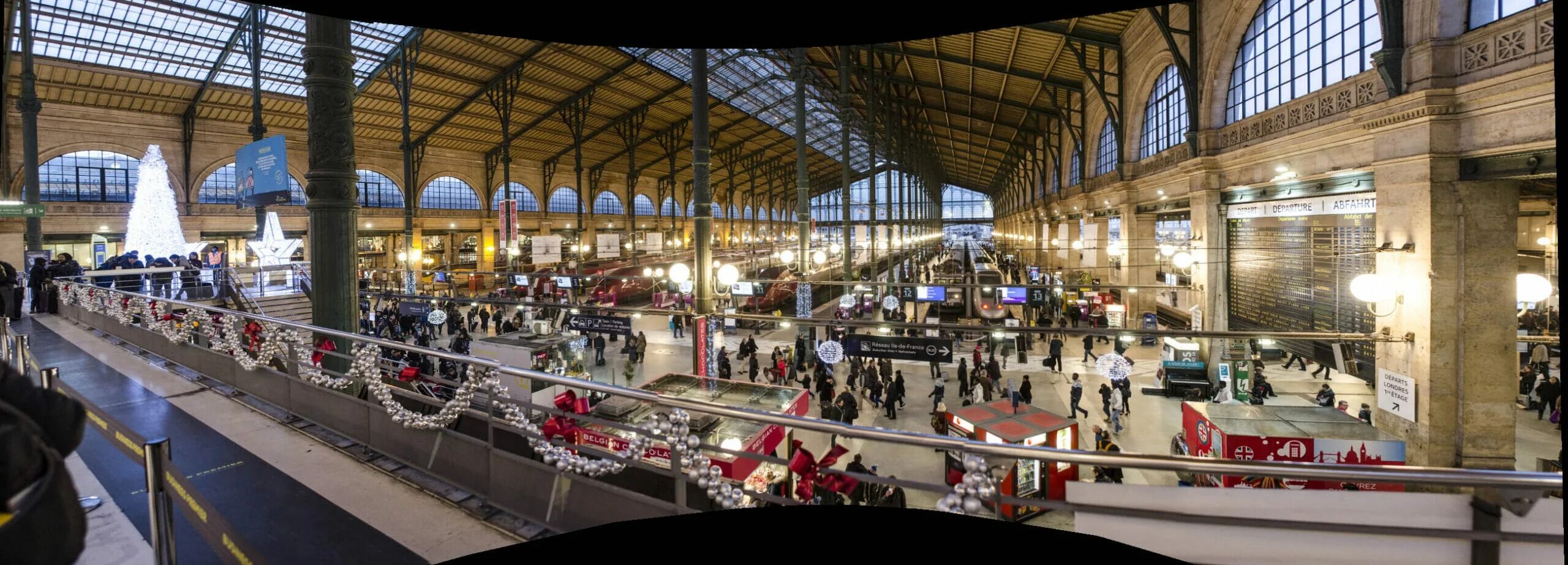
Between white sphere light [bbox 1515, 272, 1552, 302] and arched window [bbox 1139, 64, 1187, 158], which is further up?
arched window [bbox 1139, 64, 1187, 158]

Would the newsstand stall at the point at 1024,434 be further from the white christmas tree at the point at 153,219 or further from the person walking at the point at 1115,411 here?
the white christmas tree at the point at 153,219

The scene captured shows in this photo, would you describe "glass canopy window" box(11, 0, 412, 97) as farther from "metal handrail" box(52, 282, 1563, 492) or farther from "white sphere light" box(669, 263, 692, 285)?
"metal handrail" box(52, 282, 1563, 492)

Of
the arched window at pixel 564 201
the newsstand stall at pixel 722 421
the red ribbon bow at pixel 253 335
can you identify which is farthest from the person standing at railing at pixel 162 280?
the arched window at pixel 564 201

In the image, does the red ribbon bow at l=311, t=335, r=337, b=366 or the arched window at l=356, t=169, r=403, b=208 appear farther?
the arched window at l=356, t=169, r=403, b=208

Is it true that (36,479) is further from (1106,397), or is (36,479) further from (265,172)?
(1106,397)

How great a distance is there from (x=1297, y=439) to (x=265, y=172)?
16.7 meters

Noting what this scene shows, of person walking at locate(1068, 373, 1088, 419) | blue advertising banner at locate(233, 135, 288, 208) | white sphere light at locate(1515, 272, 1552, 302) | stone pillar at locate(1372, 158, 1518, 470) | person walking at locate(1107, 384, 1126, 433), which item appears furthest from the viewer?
person walking at locate(1068, 373, 1088, 419)

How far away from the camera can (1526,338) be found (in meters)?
7.18

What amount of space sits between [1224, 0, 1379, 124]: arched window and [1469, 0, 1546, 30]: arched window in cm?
94

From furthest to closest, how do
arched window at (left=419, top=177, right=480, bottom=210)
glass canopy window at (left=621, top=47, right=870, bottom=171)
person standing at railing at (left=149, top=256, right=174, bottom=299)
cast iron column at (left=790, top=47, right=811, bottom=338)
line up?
arched window at (left=419, top=177, right=480, bottom=210)
glass canopy window at (left=621, top=47, right=870, bottom=171)
cast iron column at (left=790, top=47, right=811, bottom=338)
person standing at railing at (left=149, top=256, right=174, bottom=299)

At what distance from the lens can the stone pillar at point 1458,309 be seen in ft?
28.1

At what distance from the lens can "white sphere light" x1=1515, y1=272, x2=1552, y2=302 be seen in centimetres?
736

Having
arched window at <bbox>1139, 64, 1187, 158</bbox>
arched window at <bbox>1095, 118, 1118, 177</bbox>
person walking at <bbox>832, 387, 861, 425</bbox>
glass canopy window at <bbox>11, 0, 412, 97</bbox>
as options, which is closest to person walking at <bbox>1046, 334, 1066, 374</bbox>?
arched window at <bbox>1139, 64, 1187, 158</bbox>

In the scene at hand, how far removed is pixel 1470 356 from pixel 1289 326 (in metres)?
6.97
